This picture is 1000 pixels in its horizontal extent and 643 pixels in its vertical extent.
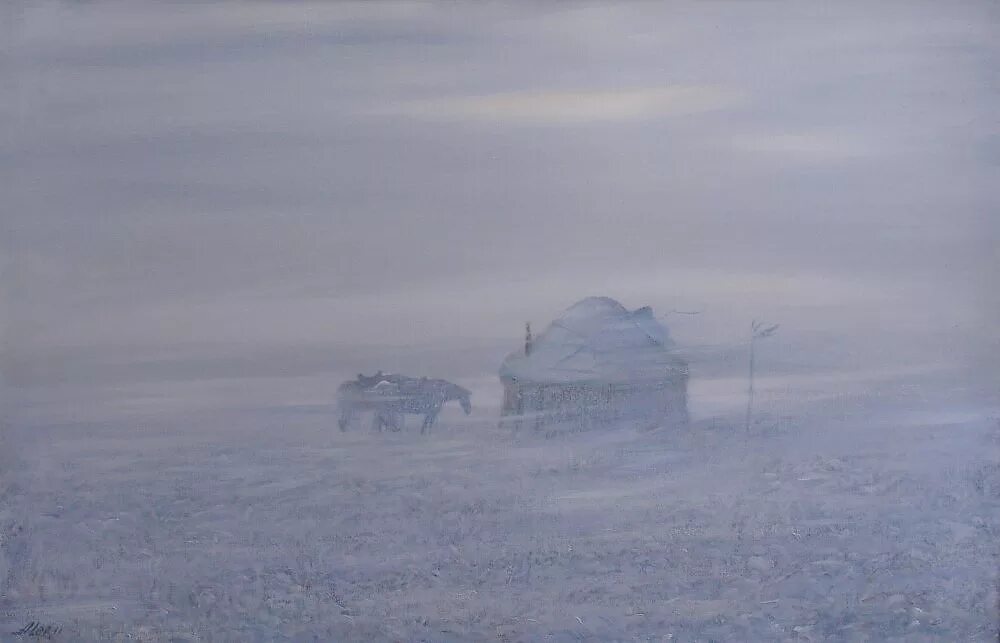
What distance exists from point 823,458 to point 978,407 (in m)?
0.41

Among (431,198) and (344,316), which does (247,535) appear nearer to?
(344,316)

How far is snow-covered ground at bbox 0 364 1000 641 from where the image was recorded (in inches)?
89.1

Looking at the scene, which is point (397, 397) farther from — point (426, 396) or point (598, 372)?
point (598, 372)

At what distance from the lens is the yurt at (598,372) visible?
2.33 metres

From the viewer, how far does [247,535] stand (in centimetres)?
228

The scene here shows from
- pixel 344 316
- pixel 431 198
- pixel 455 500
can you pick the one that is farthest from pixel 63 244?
pixel 455 500

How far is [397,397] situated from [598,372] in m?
0.49
